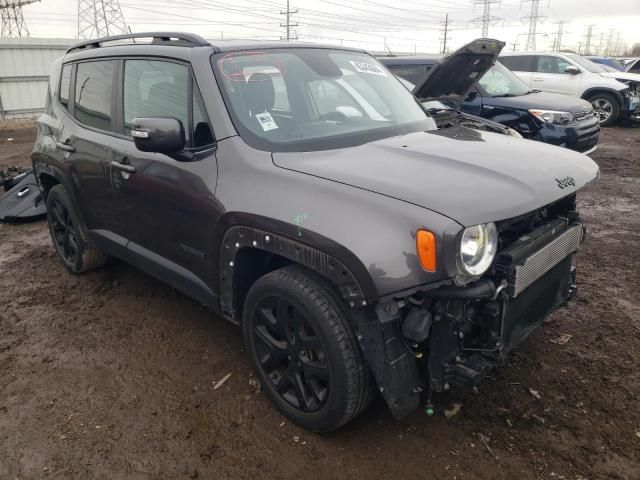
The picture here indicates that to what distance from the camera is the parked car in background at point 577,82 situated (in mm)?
12938

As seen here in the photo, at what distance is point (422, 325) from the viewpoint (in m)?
2.21

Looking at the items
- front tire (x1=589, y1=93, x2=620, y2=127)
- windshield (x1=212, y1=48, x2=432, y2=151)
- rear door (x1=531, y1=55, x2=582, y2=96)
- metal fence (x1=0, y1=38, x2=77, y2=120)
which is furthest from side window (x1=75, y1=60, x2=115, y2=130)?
metal fence (x1=0, y1=38, x2=77, y2=120)

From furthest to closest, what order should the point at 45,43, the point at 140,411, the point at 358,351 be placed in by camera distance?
the point at 45,43
the point at 140,411
the point at 358,351

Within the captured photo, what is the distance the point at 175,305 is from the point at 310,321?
206cm

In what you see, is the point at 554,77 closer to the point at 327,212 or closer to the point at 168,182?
the point at 168,182

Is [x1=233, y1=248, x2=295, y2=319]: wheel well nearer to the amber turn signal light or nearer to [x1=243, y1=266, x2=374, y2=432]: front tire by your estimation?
[x1=243, y1=266, x2=374, y2=432]: front tire

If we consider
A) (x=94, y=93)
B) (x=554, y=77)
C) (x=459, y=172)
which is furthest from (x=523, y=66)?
(x=459, y=172)

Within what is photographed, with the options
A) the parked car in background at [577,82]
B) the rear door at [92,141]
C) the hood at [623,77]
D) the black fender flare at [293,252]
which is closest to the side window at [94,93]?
the rear door at [92,141]

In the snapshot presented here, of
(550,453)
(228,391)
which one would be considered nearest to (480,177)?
Answer: (550,453)

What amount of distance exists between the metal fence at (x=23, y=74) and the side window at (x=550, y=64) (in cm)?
1408

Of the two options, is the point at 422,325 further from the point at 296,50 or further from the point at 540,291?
the point at 296,50

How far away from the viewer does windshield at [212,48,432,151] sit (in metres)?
2.86

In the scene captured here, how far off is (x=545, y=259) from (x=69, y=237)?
12.8ft

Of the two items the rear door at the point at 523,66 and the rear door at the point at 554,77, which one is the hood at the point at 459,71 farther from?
the rear door at the point at 554,77
